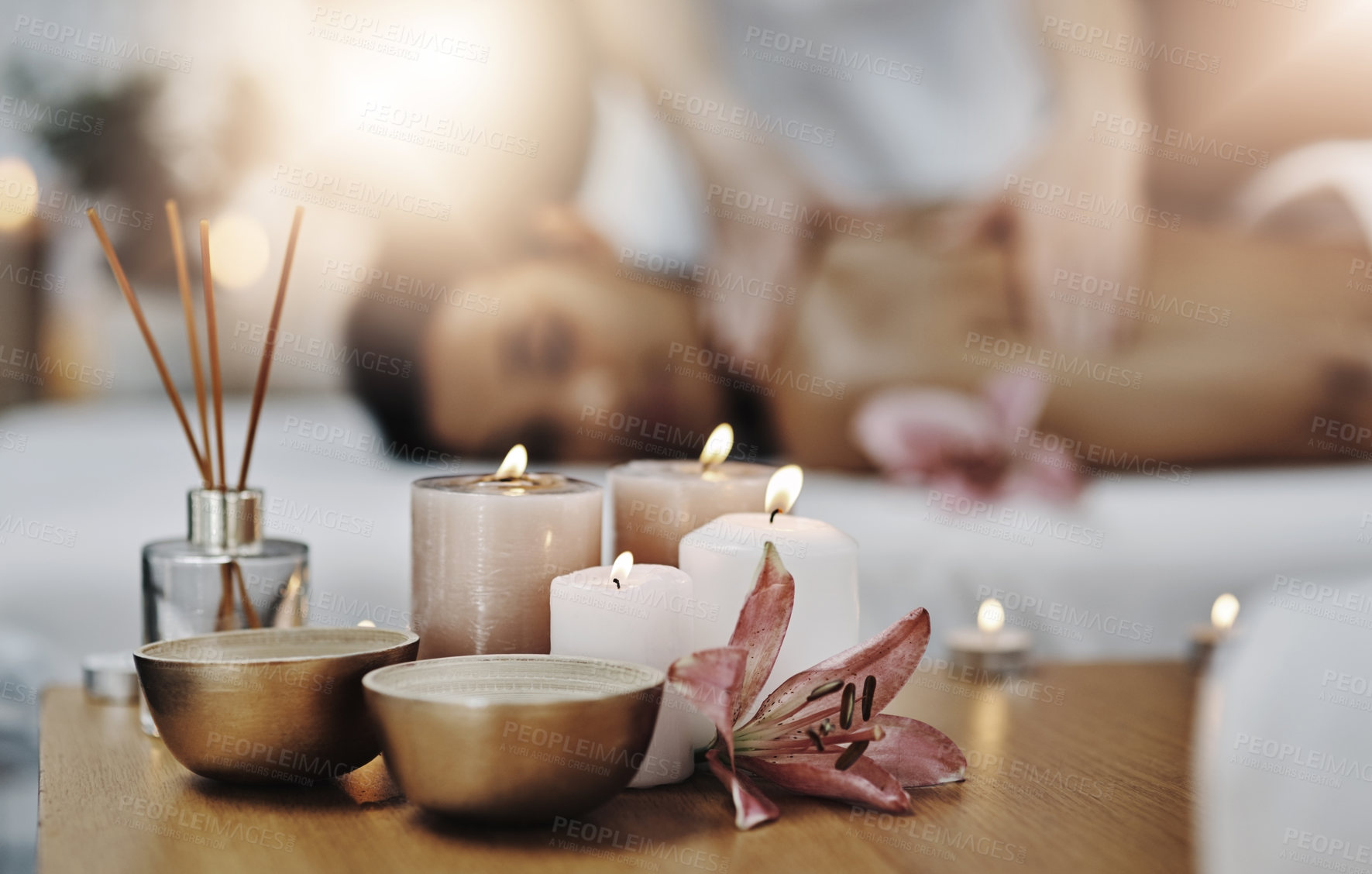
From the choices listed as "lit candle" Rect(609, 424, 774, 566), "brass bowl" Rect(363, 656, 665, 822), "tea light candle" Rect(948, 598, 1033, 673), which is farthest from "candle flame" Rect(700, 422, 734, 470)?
"tea light candle" Rect(948, 598, 1033, 673)

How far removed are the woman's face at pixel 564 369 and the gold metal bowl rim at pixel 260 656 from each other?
2.37 ft

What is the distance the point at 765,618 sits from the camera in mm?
A: 600

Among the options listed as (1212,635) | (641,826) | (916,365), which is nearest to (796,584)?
(641,826)

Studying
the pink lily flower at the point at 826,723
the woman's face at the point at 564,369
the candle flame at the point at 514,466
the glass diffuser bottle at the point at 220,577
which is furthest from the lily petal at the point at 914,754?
the woman's face at the point at 564,369

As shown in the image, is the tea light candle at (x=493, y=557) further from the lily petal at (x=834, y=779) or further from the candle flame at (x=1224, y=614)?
the candle flame at (x=1224, y=614)

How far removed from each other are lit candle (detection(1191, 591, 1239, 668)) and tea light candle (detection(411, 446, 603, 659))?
61 cm

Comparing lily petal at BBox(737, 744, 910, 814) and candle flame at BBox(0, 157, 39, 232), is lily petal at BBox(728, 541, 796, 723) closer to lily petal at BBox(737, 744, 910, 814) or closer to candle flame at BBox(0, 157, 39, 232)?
lily petal at BBox(737, 744, 910, 814)

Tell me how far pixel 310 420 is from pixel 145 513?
0.20 meters

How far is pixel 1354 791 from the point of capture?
87cm

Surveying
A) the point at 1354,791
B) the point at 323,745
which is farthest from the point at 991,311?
the point at 323,745

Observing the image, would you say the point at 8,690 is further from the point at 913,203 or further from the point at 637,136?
the point at 913,203

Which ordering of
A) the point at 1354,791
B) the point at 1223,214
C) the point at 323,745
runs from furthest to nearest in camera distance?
the point at 1223,214, the point at 1354,791, the point at 323,745

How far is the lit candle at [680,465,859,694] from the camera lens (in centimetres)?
64

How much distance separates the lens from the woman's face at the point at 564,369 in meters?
1.39
